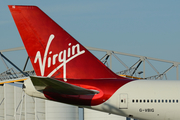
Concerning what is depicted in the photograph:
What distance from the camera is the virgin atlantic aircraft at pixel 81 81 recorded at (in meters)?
23.2

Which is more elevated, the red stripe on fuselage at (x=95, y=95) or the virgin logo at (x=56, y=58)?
the virgin logo at (x=56, y=58)

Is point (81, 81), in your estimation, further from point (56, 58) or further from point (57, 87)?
point (57, 87)

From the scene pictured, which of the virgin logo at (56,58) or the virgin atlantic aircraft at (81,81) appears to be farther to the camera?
the virgin logo at (56,58)

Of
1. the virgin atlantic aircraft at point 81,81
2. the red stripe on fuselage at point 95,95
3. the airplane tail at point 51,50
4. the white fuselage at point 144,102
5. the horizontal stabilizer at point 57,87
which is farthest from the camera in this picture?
the airplane tail at point 51,50

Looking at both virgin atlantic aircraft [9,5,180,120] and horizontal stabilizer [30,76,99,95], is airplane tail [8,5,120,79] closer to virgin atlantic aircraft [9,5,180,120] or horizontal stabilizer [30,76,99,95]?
virgin atlantic aircraft [9,5,180,120]

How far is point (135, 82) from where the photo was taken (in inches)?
951

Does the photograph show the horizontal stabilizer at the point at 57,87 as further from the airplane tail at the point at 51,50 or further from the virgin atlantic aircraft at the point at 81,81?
the airplane tail at the point at 51,50

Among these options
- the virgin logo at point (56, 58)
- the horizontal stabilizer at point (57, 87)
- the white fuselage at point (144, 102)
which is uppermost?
the virgin logo at point (56, 58)

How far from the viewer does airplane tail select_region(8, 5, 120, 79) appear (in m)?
24.1

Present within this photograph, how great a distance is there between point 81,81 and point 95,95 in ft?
4.50

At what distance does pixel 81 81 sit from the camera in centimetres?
2377

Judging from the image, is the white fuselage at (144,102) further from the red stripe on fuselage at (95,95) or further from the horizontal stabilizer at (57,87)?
the horizontal stabilizer at (57,87)

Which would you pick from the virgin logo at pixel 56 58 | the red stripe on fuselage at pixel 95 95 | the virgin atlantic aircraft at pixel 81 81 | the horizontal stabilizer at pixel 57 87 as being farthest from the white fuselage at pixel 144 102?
the virgin logo at pixel 56 58

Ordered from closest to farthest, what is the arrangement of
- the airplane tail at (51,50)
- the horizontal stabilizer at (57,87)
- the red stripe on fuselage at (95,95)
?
the horizontal stabilizer at (57,87) → the red stripe on fuselage at (95,95) → the airplane tail at (51,50)
